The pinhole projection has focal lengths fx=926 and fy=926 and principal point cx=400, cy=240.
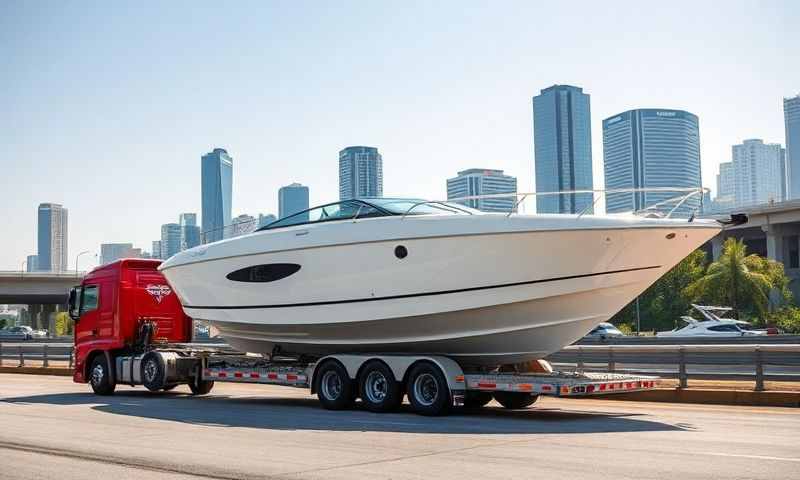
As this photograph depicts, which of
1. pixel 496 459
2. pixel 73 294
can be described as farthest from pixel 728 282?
pixel 496 459

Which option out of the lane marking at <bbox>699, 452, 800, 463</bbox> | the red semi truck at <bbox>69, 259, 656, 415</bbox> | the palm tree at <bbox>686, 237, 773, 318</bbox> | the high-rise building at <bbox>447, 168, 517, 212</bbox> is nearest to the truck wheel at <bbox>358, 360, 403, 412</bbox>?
the red semi truck at <bbox>69, 259, 656, 415</bbox>

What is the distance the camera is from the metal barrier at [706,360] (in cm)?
1591

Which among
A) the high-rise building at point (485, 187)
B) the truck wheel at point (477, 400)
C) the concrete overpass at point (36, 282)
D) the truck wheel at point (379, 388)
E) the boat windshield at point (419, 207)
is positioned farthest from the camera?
the concrete overpass at point (36, 282)

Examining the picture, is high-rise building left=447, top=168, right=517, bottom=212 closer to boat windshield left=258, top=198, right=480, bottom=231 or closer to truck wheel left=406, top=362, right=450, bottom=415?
boat windshield left=258, top=198, right=480, bottom=231

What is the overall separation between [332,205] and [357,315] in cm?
193

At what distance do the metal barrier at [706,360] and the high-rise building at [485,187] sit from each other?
13.6 feet

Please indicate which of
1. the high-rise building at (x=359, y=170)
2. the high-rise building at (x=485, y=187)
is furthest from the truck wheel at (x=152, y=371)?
the high-rise building at (x=359, y=170)

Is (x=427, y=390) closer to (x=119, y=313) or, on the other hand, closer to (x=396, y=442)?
(x=396, y=442)

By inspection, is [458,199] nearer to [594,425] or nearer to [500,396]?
[500,396]

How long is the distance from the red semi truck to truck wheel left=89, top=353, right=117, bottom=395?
0.02 meters

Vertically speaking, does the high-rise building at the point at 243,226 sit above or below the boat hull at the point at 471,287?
above

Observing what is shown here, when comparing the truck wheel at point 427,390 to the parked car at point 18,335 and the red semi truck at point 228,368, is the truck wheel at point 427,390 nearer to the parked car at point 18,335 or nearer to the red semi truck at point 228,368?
the red semi truck at point 228,368

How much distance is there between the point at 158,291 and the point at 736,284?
154ft

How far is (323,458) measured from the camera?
9.11 metres
